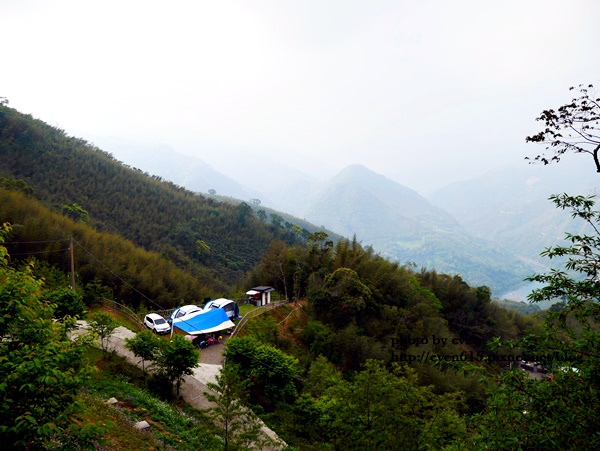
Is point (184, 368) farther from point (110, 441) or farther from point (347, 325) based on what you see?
point (347, 325)

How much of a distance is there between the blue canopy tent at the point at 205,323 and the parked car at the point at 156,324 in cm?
73

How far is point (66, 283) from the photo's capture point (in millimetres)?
20844

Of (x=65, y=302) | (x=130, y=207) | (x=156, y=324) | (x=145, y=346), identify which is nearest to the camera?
(x=145, y=346)

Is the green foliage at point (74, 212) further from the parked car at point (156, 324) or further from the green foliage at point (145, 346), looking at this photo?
the green foliage at point (145, 346)

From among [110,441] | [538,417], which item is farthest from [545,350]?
[110,441]

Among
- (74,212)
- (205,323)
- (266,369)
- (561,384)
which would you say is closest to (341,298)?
(205,323)

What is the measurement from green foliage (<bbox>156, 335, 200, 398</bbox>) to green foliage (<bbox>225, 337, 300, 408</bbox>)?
2176mm

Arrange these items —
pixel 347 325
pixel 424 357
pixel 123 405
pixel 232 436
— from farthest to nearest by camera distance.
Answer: pixel 347 325 < pixel 424 357 < pixel 123 405 < pixel 232 436

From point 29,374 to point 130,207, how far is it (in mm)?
61798

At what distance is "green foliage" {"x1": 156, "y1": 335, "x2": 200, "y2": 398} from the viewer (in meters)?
13.3

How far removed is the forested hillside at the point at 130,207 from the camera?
48.7 meters

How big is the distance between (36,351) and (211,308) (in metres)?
17.6

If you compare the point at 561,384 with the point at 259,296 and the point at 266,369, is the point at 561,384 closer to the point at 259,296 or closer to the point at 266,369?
the point at 266,369

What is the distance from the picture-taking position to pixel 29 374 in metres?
3.58
